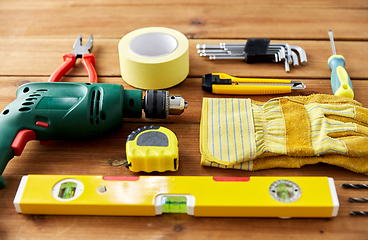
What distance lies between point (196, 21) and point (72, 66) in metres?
0.43

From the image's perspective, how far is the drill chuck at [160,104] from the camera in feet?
2.48

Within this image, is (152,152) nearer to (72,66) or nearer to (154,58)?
(154,58)

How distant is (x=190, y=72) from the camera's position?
3.16 ft

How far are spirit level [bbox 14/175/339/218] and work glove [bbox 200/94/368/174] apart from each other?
0.07 metres

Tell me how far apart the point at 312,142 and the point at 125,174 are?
1.21 ft

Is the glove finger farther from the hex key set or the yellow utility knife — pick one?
the hex key set

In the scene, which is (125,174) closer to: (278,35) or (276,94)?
(276,94)

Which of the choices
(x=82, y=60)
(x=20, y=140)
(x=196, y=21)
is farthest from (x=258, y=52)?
(x=20, y=140)

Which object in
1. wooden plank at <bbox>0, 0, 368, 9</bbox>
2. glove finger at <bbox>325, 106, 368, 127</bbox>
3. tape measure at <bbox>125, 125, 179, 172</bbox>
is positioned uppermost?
wooden plank at <bbox>0, 0, 368, 9</bbox>

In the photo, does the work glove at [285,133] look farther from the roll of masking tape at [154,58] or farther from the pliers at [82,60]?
the pliers at [82,60]

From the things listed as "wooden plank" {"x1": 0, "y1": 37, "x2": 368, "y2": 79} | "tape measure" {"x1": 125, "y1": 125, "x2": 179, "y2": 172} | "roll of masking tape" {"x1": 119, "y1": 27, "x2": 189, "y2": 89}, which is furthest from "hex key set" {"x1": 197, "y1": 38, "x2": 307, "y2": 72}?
"tape measure" {"x1": 125, "y1": 125, "x2": 179, "y2": 172}

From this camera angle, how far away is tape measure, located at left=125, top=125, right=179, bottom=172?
665mm

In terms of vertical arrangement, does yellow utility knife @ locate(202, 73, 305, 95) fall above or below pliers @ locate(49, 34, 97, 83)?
below

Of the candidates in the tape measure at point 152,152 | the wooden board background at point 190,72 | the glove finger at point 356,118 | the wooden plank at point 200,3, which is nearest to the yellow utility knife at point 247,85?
the wooden board background at point 190,72
